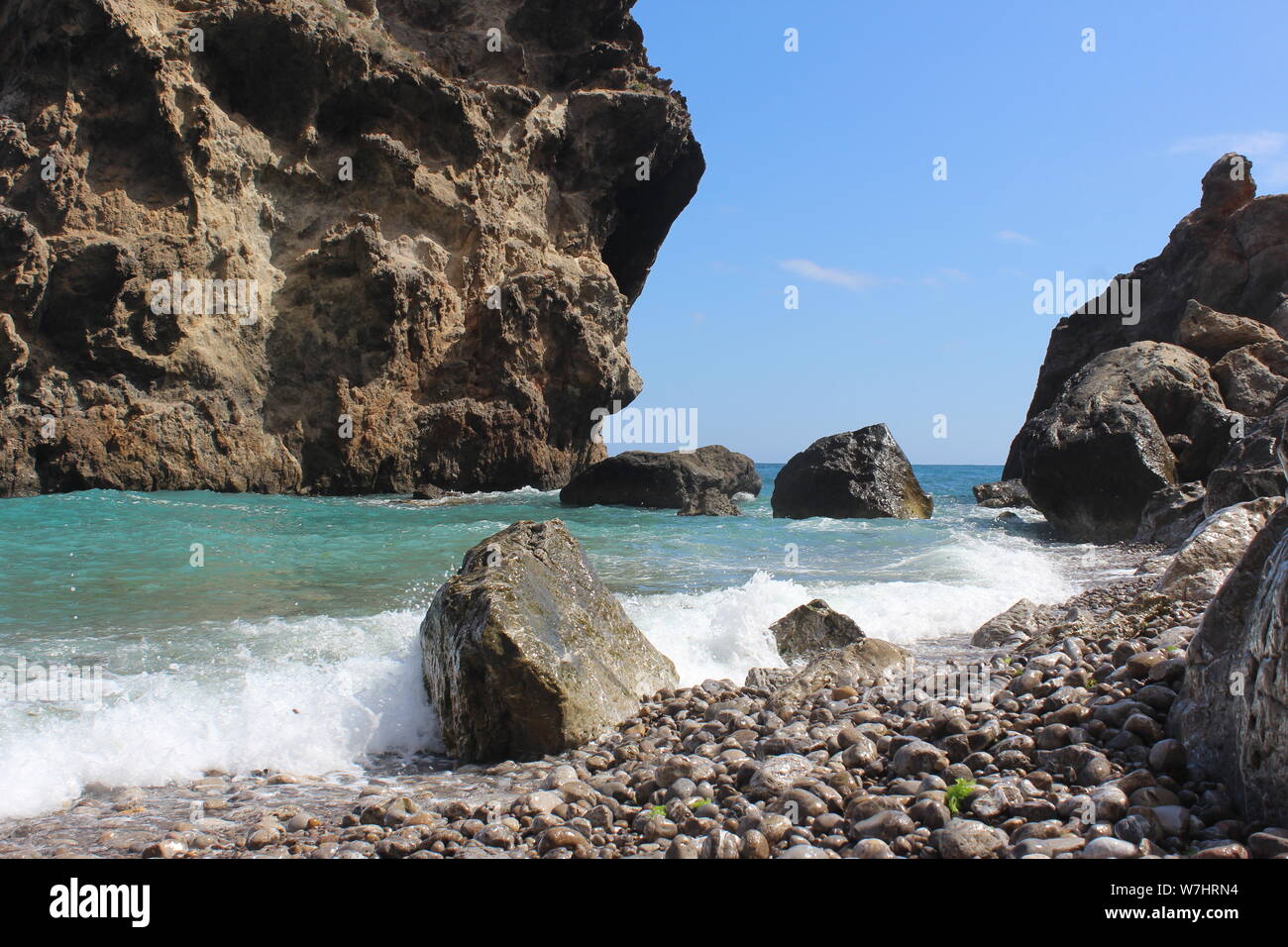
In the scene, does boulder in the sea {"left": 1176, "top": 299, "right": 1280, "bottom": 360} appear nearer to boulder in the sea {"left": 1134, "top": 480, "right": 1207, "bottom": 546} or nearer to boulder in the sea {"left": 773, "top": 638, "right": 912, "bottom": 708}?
boulder in the sea {"left": 1134, "top": 480, "right": 1207, "bottom": 546}

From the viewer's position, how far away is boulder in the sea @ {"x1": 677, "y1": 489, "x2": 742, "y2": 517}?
2236 cm

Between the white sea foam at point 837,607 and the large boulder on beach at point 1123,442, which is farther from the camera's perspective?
the large boulder on beach at point 1123,442

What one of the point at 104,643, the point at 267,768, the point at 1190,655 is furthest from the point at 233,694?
the point at 1190,655

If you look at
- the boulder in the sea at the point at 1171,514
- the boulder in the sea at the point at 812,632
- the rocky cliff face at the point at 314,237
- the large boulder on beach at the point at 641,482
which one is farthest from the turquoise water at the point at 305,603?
the large boulder on beach at the point at 641,482

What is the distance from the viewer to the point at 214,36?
938 inches

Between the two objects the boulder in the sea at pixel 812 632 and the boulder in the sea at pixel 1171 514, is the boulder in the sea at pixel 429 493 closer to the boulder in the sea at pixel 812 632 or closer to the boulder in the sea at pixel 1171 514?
the boulder in the sea at pixel 1171 514

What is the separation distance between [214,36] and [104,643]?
22.4 m

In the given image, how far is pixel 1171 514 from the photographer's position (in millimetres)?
14078

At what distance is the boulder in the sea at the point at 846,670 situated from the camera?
5469 millimetres

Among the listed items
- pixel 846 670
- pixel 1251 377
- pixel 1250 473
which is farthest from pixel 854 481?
pixel 846 670

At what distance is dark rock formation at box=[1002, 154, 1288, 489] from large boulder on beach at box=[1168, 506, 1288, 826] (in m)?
24.0

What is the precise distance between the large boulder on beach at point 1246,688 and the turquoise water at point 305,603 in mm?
3683

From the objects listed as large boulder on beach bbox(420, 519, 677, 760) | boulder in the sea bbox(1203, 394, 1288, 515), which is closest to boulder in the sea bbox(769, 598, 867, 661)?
large boulder on beach bbox(420, 519, 677, 760)

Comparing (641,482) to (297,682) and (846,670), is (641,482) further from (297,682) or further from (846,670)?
(297,682)
